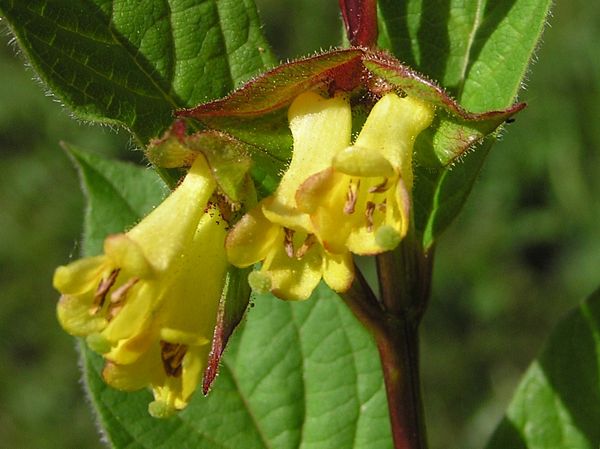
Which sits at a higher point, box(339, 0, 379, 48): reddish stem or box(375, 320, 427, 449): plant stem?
box(339, 0, 379, 48): reddish stem

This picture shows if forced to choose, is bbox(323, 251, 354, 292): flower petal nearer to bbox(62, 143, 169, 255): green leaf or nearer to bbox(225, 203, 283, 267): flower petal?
bbox(225, 203, 283, 267): flower petal

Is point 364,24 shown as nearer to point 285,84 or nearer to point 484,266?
point 285,84

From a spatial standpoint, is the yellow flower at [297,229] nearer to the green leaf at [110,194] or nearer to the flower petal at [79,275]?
the flower petal at [79,275]

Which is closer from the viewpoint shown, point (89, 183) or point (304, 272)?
point (304, 272)

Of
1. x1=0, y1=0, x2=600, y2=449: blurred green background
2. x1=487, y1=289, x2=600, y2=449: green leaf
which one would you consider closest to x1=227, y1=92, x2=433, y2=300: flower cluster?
x1=487, y1=289, x2=600, y2=449: green leaf

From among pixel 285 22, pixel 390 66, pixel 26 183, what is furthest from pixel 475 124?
pixel 285 22

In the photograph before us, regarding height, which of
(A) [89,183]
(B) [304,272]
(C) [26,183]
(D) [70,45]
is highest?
(D) [70,45]

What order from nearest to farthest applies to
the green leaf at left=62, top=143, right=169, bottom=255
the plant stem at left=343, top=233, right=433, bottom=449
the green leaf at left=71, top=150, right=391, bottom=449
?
the plant stem at left=343, top=233, right=433, bottom=449, the green leaf at left=71, top=150, right=391, bottom=449, the green leaf at left=62, top=143, right=169, bottom=255

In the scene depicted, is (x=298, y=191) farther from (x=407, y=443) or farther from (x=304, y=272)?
(x=407, y=443)
